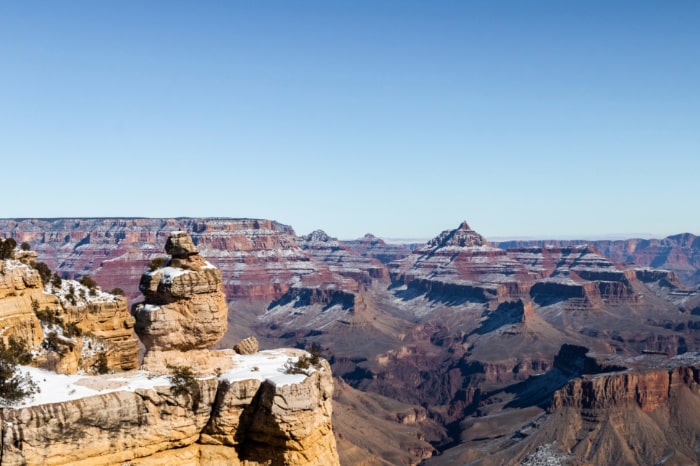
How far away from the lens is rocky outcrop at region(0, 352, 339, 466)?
2058cm

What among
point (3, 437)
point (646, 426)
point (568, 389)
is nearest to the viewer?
point (3, 437)

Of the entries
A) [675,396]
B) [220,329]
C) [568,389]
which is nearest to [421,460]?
[568,389]

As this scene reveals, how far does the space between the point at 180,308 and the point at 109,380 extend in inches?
158

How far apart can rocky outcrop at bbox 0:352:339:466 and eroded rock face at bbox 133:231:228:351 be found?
7.11 feet

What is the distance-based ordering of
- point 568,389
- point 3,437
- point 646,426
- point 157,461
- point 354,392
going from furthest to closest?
point 354,392, point 568,389, point 646,426, point 157,461, point 3,437

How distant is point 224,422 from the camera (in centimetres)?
2327

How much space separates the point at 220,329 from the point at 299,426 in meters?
5.77

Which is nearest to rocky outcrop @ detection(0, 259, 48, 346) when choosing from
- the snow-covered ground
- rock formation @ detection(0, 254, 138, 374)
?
rock formation @ detection(0, 254, 138, 374)

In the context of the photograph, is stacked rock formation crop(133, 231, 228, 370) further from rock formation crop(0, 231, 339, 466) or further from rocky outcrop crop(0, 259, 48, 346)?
rocky outcrop crop(0, 259, 48, 346)

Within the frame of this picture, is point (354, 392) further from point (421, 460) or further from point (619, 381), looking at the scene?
point (619, 381)

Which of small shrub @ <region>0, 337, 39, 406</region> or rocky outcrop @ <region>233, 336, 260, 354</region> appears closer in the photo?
small shrub @ <region>0, 337, 39, 406</region>

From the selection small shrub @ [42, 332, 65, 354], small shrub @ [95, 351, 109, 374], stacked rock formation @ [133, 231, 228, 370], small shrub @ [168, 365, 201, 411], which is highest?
stacked rock formation @ [133, 231, 228, 370]

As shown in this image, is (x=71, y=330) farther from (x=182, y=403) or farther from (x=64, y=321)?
(x=182, y=403)

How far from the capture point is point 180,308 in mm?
26453
